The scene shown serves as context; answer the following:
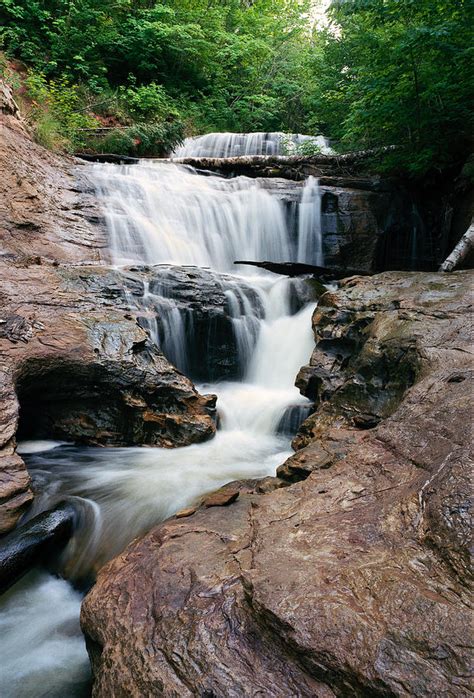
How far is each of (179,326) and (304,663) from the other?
16.6ft

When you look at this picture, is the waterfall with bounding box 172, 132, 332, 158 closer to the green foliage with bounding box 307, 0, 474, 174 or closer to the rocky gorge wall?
the green foliage with bounding box 307, 0, 474, 174

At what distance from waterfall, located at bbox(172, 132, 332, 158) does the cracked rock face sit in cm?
1293

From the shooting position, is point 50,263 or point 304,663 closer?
point 304,663

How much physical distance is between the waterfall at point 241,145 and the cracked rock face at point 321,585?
12931mm

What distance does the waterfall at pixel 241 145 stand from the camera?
45.2 feet

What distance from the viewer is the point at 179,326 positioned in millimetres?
6129

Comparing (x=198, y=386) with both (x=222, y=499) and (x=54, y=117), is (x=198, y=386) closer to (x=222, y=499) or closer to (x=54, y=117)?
(x=222, y=499)

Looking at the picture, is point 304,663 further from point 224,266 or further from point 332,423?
point 224,266

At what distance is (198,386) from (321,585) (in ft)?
15.7

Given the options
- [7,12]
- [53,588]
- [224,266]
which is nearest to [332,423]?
[53,588]

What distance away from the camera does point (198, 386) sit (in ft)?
20.6

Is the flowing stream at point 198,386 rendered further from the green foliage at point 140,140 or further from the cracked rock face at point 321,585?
the green foliage at point 140,140

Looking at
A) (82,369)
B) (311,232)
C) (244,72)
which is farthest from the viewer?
(244,72)

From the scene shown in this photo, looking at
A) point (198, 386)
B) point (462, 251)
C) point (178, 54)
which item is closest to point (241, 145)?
point (178, 54)
